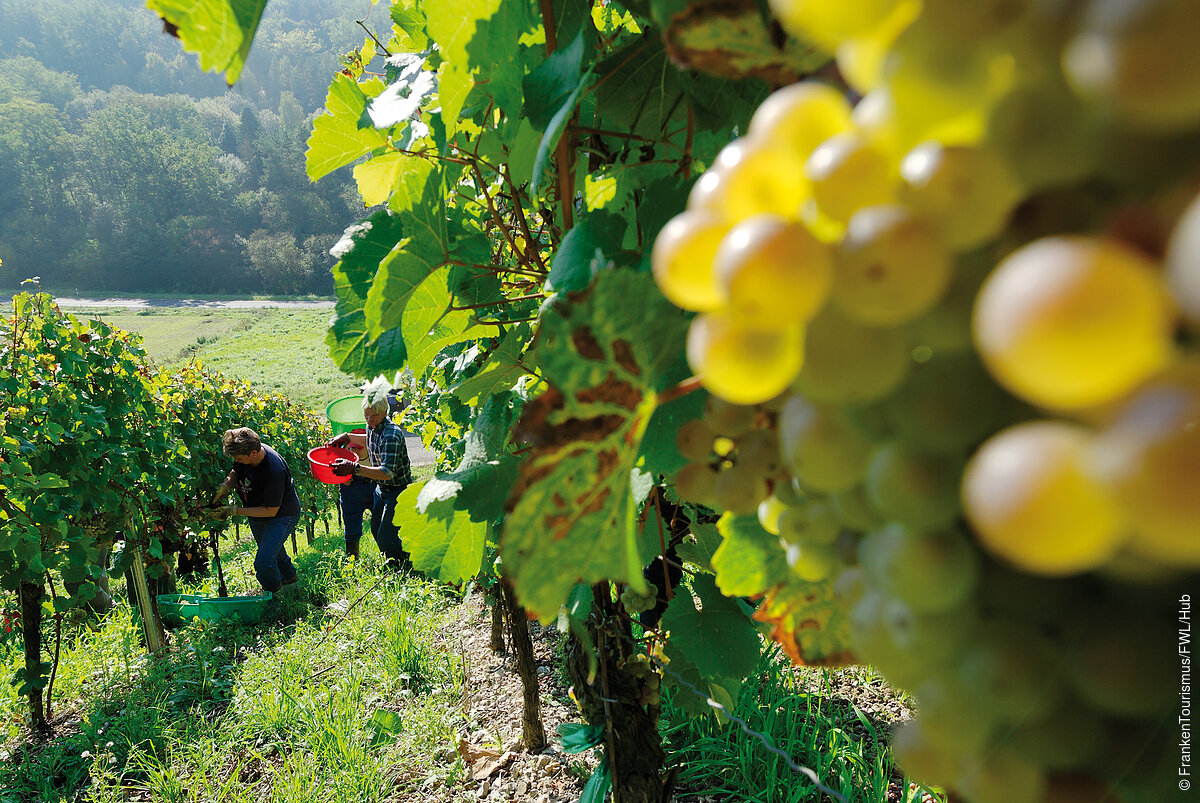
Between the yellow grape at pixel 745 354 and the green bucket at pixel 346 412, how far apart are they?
805 cm

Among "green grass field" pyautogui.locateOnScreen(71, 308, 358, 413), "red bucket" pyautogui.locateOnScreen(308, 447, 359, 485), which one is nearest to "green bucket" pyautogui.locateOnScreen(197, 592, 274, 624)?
"red bucket" pyautogui.locateOnScreen(308, 447, 359, 485)

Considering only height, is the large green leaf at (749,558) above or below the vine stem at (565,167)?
below

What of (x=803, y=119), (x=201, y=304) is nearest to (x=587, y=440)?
(x=803, y=119)

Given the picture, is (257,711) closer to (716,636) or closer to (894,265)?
(716,636)

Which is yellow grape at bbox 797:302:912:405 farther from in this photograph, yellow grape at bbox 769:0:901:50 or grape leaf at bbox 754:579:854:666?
grape leaf at bbox 754:579:854:666

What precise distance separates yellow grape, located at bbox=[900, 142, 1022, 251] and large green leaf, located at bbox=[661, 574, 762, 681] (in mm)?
997

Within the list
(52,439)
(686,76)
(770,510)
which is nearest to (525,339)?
(686,76)

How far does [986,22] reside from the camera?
0.71 ft

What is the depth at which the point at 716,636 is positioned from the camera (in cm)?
115

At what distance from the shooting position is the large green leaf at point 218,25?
1.59 feet

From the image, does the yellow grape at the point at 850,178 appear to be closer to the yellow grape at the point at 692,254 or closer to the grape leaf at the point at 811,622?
the yellow grape at the point at 692,254

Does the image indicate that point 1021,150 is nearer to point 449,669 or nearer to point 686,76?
point 686,76

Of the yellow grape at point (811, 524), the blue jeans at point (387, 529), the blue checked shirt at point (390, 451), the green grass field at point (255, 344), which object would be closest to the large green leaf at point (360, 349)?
the yellow grape at point (811, 524)

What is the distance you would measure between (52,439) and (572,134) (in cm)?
420
